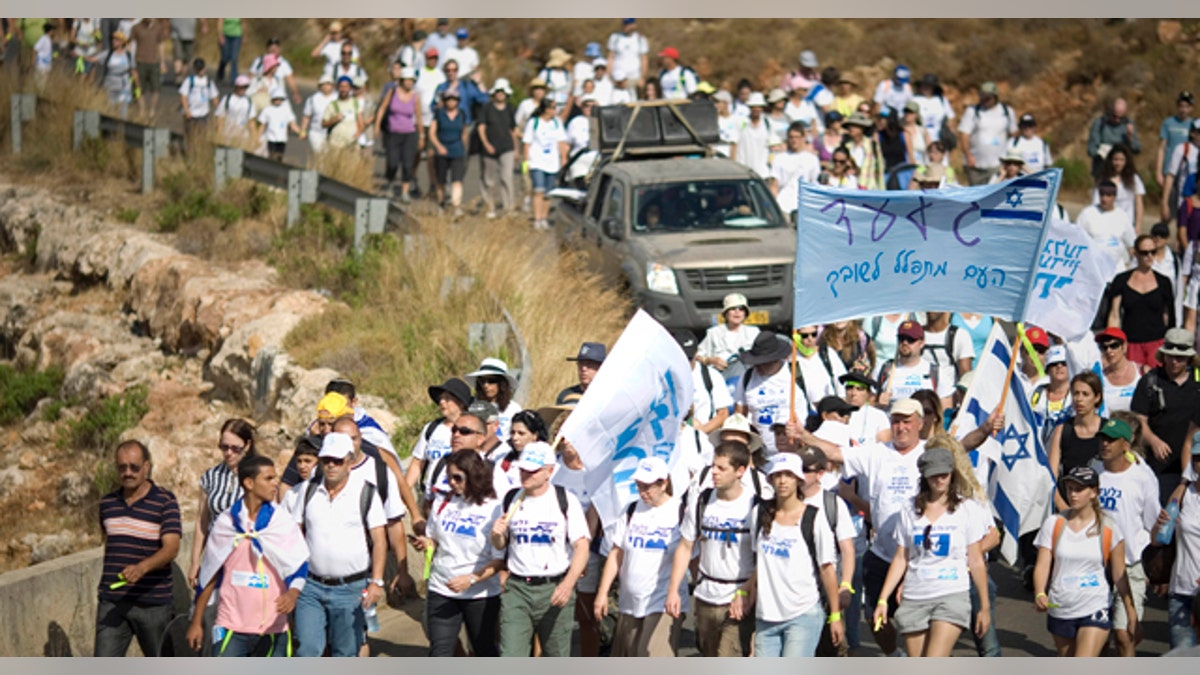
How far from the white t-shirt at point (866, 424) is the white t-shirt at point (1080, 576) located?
5.14 ft

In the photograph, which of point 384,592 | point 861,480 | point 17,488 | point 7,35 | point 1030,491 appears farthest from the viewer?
point 7,35

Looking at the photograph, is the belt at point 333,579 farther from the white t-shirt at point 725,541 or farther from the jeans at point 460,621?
the white t-shirt at point 725,541

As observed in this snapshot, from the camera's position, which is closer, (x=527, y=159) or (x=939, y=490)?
(x=939, y=490)

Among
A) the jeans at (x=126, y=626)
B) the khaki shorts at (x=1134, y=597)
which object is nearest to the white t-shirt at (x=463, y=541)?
the jeans at (x=126, y=626)

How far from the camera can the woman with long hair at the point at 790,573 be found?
9.04 meters

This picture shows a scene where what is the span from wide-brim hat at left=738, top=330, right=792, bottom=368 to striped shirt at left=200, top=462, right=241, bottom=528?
11.5 feet

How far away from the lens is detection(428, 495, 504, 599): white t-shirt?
9555 mm

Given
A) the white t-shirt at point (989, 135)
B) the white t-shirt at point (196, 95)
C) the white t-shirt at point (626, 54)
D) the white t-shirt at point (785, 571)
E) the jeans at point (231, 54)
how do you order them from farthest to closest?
the jeans at point (231, 54) < the white t-shirt at point (626, 54) < the white t-shirt at point (196, 95) < the white t-shirt at point (989, 135) < the white t-shirt at point (785, 571)

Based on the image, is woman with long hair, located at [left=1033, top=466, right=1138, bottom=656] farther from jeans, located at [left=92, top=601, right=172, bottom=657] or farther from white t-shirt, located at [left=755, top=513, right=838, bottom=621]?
jeans, located at [left=92, top=601, right=172, bottom=657]

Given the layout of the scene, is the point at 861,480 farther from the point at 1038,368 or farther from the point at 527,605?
the point at 1038,368

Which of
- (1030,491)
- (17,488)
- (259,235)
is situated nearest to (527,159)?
(259,235)

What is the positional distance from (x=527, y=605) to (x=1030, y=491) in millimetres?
3389

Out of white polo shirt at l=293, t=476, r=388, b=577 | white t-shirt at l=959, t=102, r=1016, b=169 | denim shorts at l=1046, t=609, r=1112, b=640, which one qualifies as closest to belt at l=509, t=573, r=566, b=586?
white polo shirt at l=293, t=476, r=388, b=577

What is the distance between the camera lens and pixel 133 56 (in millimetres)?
29328
